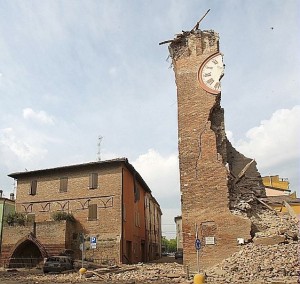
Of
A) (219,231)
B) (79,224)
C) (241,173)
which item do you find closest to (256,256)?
(219,231)

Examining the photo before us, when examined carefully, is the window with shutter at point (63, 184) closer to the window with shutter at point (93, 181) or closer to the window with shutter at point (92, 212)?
the window with shutter at point (93, 181)

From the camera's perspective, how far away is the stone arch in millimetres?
27766

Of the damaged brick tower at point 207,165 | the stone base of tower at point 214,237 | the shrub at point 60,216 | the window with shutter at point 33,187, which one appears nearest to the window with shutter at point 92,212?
the shrub at point 60,216

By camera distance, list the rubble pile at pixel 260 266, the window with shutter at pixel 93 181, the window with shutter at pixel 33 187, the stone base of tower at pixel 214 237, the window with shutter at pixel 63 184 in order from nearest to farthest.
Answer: the rubble pile at pixel 260 266
the stone base of tower at pixel 214 237
the window with shutter at pixel 93 181
the window with shutter at pixel 63 184
the window with shutter at pixel 33 187

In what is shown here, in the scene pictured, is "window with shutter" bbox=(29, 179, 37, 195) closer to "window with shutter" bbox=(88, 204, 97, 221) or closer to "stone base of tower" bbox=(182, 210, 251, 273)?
"window with shutter" bbox=(88, 204, 97, 221)

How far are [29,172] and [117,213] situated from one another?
366 inches

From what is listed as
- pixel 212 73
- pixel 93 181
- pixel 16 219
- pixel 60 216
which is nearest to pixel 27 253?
pixel 16 219

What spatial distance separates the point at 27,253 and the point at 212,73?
21.2m

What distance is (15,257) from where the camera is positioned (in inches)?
1121

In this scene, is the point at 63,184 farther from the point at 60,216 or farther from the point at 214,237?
the point at 214,237

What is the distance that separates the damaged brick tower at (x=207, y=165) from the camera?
16688 mm

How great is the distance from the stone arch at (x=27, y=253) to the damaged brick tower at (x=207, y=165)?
14.9 metres

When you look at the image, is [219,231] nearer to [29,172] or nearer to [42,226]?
[42,226]

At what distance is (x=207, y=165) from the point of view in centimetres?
1789
